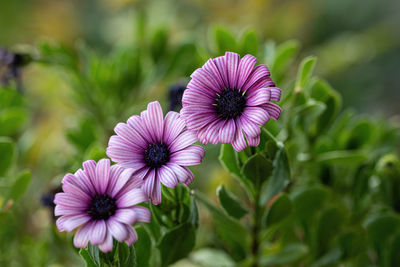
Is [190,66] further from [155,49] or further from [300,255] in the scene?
[300,255]

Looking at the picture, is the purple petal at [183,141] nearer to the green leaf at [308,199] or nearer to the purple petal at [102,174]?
the purple petal at [102,174]

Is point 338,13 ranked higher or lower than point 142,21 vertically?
higher

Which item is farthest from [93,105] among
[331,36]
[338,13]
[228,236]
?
[338,13]

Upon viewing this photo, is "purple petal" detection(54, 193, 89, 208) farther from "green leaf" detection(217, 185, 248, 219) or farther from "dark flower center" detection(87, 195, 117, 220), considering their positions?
"green leaf" detection(217, 185, 248, 219)

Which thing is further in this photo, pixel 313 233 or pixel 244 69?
pixel 313 233

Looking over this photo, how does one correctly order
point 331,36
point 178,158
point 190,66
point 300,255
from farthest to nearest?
point 331,36, point 190,66, point 300,255, point 178,158

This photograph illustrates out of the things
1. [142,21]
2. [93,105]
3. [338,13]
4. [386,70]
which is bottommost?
[93,105]
